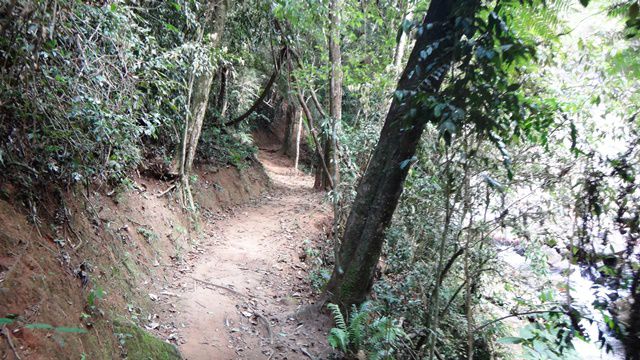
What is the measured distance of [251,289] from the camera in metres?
6.90

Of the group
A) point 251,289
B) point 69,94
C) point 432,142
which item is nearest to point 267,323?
point 251,289

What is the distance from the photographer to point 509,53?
280cm

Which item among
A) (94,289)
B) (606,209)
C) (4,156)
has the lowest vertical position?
(94,289)

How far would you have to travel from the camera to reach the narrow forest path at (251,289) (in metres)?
5.17

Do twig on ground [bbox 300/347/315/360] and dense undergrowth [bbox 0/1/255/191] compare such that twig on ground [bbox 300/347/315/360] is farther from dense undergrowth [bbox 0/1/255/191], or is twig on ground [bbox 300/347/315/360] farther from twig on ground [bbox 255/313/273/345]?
dense undergrowth [bbox 0/1/255/191]

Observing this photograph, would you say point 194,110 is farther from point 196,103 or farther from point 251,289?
point 251,289

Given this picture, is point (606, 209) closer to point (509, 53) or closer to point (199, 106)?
point (509, 53)

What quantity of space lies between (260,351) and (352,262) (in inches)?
67.8

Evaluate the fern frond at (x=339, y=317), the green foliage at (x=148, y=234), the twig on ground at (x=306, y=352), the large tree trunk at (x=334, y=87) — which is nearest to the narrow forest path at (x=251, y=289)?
the twig on ground at (x=306, y=352)

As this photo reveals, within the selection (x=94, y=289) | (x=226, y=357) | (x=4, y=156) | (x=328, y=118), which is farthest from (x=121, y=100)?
(x=328, y=118)

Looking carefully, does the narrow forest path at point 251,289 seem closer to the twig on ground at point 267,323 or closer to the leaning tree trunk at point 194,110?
the twig on ground at point 267,323

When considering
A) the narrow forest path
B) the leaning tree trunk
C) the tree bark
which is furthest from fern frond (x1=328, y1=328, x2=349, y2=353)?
the tree bark

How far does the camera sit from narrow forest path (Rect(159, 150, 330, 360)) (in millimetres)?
5172

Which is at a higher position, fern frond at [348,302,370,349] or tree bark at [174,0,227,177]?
tree bark at [174,0,227,177]
